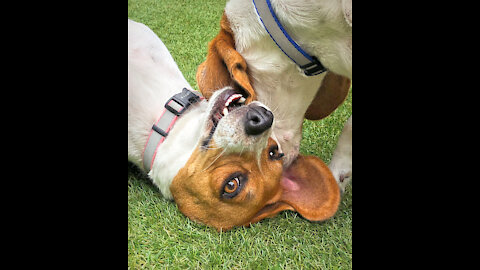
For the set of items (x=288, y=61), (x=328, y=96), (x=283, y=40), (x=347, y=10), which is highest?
(x=347, y=10)

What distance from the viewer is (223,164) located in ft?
8.32

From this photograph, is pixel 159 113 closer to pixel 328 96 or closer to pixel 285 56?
pixel 285 56

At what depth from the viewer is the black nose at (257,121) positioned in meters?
2.33

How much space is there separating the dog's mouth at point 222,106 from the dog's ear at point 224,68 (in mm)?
56

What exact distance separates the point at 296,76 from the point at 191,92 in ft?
2.95

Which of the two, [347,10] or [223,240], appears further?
[223,240]

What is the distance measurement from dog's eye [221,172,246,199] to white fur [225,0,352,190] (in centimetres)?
49

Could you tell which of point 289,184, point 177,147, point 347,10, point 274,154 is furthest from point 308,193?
point 347,10

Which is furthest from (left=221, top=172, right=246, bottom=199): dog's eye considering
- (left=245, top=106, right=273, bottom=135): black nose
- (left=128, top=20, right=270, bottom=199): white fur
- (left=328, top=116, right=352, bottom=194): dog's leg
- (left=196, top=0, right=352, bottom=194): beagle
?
(left=328, top=116, right=352, bottom=194): dog's leg

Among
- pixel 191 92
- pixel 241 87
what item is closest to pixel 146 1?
pixel 191 92

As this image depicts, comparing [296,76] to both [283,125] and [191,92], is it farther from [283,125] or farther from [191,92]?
[191,92]

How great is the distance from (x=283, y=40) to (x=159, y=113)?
4.09 ft

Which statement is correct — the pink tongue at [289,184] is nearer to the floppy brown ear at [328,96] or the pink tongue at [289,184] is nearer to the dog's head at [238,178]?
the dog's head at [238,178]

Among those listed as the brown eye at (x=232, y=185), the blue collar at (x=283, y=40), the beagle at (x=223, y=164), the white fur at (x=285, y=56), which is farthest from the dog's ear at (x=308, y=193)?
the blue collar at (x=283, y=40)
